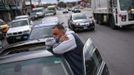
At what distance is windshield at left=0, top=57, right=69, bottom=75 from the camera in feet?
14.3

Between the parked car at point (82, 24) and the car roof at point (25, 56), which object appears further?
the parked car at point (82, 24)

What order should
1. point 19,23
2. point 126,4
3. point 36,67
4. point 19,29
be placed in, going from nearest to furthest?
point 36,67 → point 19,29 → point 126,4 → point 19,23

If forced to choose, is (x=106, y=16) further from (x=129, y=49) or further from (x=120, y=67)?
(x=120, y=67)

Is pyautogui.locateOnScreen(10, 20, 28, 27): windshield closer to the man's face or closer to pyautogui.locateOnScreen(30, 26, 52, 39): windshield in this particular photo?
pyautogui.locateOnScreen(30, 26, 52, 39): windshield

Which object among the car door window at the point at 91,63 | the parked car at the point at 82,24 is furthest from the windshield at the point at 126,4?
the car door window at the point at 91,63

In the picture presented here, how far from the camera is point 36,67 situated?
14.5ft

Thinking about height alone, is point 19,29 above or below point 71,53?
below

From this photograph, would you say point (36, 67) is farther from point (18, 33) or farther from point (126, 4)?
point (126, 4)

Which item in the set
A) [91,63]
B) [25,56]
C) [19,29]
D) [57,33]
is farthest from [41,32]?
[19,29]

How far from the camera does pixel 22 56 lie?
4578mm

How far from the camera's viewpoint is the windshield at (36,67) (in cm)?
436

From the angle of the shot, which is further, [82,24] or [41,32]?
[82,24]

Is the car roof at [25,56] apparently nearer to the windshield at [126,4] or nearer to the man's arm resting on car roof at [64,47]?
the man's arm resting on car roof at [64,47]

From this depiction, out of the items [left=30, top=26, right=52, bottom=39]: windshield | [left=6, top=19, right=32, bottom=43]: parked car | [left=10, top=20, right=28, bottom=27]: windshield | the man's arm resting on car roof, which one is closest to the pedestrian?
the man's arm resting on car roof
